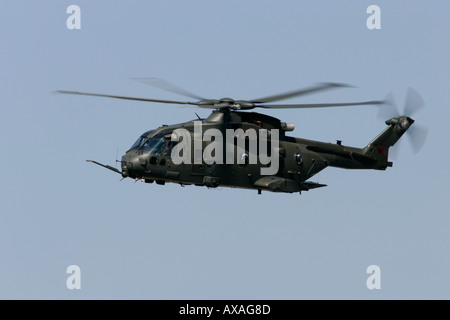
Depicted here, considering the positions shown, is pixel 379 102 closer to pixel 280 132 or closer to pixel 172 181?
pixel 280 132

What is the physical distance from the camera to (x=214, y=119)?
3653 centimetres

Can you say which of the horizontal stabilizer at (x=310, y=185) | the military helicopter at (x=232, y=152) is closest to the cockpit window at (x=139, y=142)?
the military helicopter at (x=232, y=152)

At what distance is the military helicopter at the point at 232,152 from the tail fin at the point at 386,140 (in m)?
2.62

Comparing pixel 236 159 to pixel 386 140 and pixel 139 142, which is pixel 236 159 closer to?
pixel 139 142

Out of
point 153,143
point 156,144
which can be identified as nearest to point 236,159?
point 156,144

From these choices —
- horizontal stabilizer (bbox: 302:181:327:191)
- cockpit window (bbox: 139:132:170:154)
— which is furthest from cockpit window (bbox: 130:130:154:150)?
horizontal stabilizer (bbox: 302:181:327:191)

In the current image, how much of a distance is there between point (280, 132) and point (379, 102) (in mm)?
4906

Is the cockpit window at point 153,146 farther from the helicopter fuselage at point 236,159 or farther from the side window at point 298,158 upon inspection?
the side window at point 298,158

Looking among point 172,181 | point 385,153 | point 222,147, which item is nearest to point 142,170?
point 172,181

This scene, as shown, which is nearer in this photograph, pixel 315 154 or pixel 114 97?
pixel 114 97

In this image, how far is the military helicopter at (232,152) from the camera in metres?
34.9

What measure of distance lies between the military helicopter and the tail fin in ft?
8.60

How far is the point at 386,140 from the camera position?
41000 millimetres

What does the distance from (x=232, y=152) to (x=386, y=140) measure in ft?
29.3
